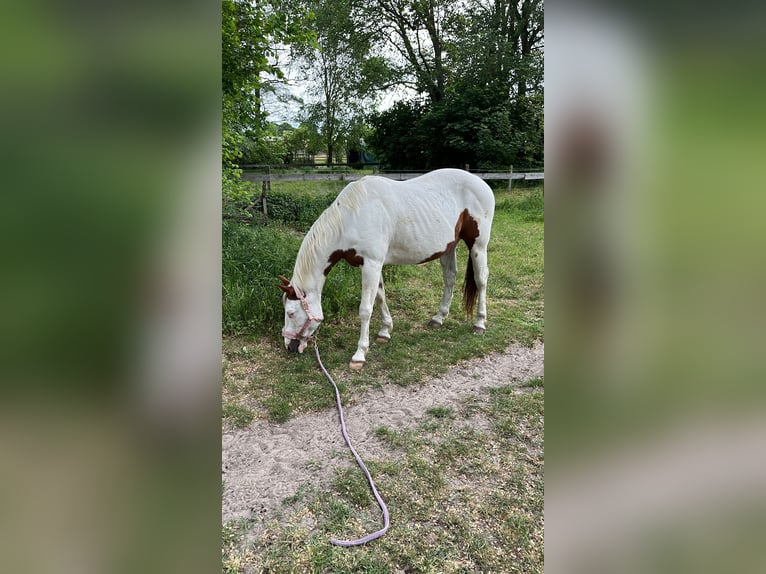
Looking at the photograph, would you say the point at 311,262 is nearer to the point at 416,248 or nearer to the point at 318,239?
the point at 318,239

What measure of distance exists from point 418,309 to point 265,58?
3.37 m

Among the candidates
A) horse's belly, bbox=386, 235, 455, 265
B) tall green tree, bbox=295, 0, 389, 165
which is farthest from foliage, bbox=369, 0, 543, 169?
horse's belly, bbox=386, 235, 455, 265

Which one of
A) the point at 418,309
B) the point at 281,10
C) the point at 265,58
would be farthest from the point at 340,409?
the point at 281,10

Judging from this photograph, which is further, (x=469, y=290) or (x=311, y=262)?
(x=469, y=290)

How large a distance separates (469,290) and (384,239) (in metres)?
1.35

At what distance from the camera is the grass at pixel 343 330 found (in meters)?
3.35

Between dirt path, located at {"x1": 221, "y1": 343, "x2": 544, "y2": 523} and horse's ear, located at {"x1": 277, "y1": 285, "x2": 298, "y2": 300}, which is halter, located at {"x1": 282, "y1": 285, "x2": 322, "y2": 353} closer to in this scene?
horse's ear, located at {"x1": 277, "y1": 285, "x2": 298, "y2": 300}

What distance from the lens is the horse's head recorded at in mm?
3688

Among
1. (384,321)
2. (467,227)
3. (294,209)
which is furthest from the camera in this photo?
(294,209)

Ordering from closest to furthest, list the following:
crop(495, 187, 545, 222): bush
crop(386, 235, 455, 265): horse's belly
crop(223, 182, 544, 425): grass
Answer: crop(223, 182, 544, 425): grass < crop(386, 235, 455, 265): horse's belly < crop(495, 187, 545, 222): bush

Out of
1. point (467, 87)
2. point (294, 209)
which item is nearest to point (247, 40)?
point (294, 209)

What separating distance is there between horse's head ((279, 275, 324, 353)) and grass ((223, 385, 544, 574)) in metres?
1.35

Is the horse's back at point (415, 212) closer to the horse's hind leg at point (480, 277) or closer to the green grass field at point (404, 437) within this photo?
the horse's hind leg at point (480, 277)

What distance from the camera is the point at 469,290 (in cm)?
464
